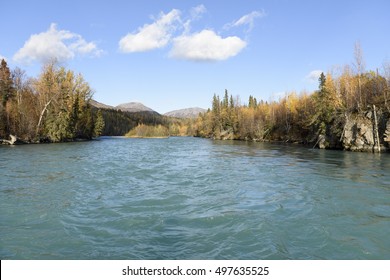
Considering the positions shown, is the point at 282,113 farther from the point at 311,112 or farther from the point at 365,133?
the point at 365,133

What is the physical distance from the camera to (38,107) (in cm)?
5669

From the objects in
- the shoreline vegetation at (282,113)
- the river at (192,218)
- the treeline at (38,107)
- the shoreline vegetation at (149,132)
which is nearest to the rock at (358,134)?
the shoreline vegetation at (282,113)

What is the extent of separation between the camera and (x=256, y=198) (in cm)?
1245

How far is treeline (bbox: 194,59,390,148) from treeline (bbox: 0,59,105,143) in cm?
4876

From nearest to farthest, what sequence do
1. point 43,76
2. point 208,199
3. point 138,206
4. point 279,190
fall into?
point 138,206 → point 208,199 → point 279,190 → point 43,76

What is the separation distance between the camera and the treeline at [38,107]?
49406mm

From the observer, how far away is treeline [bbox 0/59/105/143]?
4941 centimetres

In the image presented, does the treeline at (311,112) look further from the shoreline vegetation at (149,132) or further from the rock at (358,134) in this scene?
the shoreline vegetation at (149,132)

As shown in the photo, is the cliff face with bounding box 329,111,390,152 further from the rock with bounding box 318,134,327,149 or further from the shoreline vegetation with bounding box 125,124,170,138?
the shoreline vegetation with bounding box 125,124,170,138

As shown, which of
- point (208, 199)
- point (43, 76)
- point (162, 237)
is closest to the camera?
point (162, 237)

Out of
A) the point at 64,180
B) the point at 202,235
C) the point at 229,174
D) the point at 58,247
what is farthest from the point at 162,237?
the point at 229,174

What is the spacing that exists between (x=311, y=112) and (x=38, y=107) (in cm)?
5886
